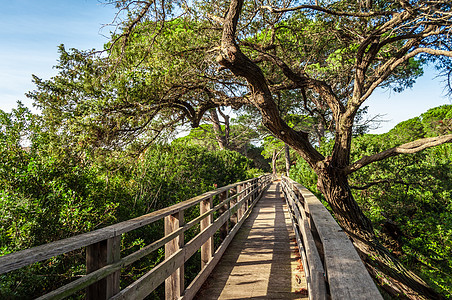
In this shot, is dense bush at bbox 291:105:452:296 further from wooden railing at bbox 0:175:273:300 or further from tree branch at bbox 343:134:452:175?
wooden railing at bbox 0:175:273:300

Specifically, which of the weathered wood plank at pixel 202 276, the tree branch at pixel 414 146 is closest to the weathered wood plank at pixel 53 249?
the weathered wood plank at pixel 202 276

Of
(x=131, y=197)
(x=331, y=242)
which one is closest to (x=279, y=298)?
(x=331, y=242)

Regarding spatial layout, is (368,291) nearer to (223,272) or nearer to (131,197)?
(223,272)

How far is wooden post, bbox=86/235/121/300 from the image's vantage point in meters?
1.72

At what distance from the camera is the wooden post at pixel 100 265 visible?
1.72 metres

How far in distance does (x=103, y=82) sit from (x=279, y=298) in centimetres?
516

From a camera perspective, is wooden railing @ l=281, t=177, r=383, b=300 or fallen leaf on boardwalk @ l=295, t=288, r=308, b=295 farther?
fallen leaf on boardwalk @ l=295, t=288, r=308, b=295

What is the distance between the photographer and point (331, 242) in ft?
5.41

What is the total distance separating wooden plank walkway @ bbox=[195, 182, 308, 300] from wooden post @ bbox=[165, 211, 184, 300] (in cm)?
61

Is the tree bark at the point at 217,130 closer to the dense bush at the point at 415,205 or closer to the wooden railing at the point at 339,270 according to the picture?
the dense bush at the point at 415,205

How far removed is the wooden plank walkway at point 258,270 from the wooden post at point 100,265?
1.92 metres

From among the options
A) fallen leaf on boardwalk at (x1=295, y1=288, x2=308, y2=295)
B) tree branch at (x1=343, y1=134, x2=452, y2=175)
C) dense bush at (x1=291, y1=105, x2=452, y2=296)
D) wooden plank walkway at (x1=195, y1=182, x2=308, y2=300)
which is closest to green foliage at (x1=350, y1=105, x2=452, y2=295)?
dense bush at (x1=291, y1=105, x2=452, y2=296)

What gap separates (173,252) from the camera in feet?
9.52

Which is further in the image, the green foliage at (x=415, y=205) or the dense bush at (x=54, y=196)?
the green foliage at (x=415, y=205)
